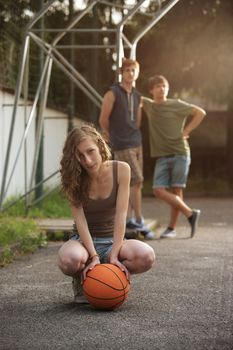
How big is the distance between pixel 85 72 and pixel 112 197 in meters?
15.8

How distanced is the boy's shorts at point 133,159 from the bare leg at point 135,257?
3.56m

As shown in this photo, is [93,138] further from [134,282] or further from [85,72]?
[85,72]

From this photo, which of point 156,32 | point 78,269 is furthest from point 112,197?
point 156,32

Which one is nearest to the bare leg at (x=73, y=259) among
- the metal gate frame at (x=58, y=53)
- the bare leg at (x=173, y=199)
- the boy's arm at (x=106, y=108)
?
the boy's arm at (x=106, y=108)

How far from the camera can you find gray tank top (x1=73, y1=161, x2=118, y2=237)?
5.48m

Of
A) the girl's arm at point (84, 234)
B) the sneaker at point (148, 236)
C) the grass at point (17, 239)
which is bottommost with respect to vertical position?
the sneaker at point (148, 236)

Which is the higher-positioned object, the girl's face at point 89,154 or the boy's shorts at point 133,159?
the girl's face at point 89,154

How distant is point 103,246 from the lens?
5.52 m

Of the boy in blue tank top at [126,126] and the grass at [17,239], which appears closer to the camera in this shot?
the grass at [17,239]

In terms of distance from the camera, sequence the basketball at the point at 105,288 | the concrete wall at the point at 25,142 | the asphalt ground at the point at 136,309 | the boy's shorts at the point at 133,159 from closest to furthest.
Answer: the asphalt ground at the point at 136,309, the basketball at the point at 105,288, the boy's shorts at the point at 133,159, the concrete wall at the point at 25,142

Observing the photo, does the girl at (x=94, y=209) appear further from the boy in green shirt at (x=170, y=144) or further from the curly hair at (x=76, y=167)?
the boy in green shirt at (x=170, y=144)

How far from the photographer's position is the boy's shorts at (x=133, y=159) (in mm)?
8875

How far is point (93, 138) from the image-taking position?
5.36 m

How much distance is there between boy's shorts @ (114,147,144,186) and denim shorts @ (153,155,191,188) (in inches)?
15.5
